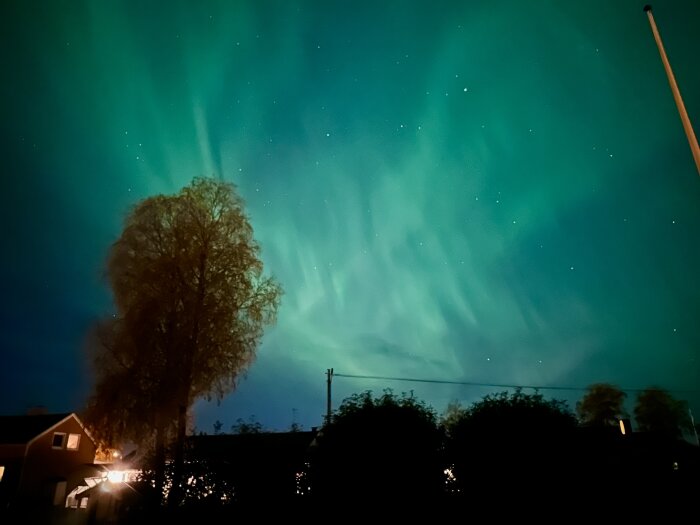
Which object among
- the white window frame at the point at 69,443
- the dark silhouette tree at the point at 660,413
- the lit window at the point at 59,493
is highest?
the dark silhouette tree at the point at 660,413

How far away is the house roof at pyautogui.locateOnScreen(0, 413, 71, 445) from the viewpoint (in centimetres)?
3579

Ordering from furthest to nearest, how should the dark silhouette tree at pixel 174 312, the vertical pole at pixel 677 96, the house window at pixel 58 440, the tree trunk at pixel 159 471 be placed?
the house window at pixel 58 440 → the dark silhouette tree at pixel 174 312 → the tree trunk at pixel 159 471 → the vertical pole at pixel 677 96

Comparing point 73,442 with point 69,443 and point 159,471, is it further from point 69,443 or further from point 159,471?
point 159,471

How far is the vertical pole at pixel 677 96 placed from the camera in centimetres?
1088

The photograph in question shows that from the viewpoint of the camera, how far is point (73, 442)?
132 ft

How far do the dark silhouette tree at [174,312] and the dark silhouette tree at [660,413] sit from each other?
58.3 metres

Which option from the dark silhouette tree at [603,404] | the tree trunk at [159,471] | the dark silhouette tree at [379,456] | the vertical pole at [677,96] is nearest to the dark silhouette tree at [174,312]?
the tree trunk at [159,471]

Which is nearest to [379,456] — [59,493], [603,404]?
[59,493]

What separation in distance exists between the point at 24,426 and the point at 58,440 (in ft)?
9.61

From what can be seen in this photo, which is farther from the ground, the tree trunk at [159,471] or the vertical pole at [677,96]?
the vertical pole at [677,96]

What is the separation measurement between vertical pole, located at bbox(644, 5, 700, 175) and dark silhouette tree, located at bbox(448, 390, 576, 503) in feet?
30.3

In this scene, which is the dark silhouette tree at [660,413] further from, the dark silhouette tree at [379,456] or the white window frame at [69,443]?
the white window frame at [69,443]

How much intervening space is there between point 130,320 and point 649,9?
76.2ft

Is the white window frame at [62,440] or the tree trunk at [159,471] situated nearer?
the tree trunk at [159,471]
